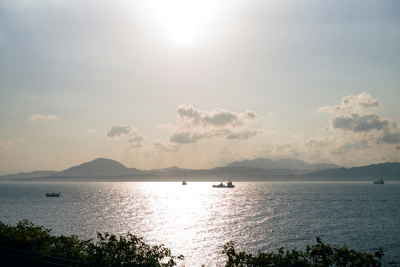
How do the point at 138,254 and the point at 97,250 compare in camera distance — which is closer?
the point at 138,254

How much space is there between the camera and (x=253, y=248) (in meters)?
53.9

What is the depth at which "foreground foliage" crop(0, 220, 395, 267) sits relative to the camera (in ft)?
46.8

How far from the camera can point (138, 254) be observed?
58.0 feet

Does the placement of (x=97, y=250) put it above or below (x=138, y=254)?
above

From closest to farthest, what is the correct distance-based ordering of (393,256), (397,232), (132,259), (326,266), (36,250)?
(326,266)
(132,259)
(36,250)
(393,256)
(397,232)

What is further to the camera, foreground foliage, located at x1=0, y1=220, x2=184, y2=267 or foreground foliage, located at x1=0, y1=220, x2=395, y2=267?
foreground foliage, located at x1=0, y1=220, x2=184, y2=267

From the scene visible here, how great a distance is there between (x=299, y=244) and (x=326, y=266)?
1797 inches

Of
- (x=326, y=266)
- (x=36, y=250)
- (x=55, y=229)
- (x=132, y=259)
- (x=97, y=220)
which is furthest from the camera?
(x=97, y=220)

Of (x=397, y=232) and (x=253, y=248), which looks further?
(x=397, y=232)

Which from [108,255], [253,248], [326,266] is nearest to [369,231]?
[253,248]

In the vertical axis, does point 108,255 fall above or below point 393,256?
above

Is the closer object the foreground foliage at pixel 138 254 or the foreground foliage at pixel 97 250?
the foreground foliage at pixel 138 254

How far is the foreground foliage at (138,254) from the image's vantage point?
14.3m

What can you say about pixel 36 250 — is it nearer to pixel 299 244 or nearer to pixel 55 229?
pixel 299 244
